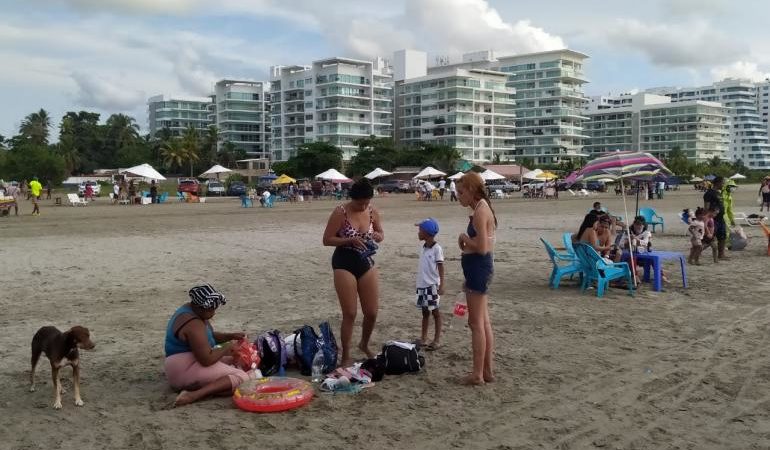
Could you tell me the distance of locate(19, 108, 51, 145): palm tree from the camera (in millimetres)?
94438

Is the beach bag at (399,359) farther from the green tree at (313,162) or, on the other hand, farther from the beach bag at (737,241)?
the green tree at (313,162)

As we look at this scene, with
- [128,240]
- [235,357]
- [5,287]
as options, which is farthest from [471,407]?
[128,240]

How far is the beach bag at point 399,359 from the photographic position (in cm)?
510

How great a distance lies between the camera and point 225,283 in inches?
371

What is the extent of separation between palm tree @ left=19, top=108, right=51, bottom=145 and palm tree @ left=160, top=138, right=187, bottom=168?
1966 cm

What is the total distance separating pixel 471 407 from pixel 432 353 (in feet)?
4.52

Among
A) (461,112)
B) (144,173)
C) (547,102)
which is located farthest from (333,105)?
(144,173)

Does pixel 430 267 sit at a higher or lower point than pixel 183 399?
higher

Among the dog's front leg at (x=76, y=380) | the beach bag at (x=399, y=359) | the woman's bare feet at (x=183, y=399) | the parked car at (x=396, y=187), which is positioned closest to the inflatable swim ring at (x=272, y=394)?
the woman's bare feet at (x=183, y=399)

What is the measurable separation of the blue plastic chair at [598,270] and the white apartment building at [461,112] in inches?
3546

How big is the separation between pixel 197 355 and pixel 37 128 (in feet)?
347

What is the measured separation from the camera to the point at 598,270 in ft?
27.6

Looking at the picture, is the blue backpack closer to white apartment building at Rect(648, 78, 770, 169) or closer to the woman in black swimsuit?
the woman in black swimsuit

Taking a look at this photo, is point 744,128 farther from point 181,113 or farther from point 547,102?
point 181,113
